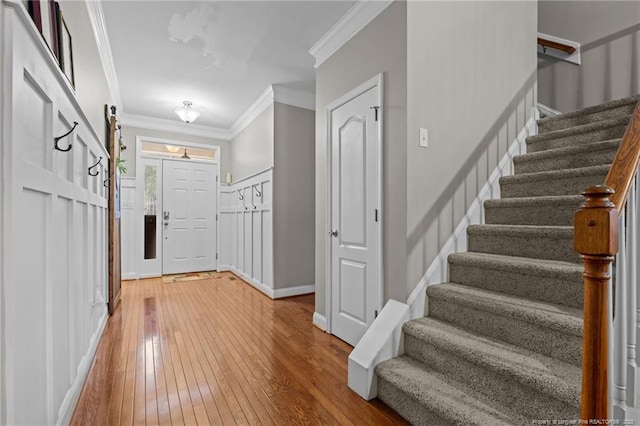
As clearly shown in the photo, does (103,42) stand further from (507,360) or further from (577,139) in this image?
(577,139)

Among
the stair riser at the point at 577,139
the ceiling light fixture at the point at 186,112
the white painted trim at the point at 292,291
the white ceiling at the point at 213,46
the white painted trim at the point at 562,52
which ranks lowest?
the white painted trim at the point at 292,291

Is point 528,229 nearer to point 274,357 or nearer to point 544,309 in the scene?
point 544,309

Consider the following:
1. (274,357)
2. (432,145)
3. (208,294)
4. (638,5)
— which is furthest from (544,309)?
(208,294)

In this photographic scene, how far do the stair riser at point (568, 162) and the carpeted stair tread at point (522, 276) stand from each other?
964 millimetres

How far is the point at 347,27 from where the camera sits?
261 cm

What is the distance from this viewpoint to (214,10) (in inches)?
99.6

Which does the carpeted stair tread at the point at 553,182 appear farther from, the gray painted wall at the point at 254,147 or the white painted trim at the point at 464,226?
the gray painted wall at the point at 254,147


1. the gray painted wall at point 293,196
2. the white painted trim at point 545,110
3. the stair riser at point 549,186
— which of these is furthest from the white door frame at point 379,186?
the white painted trim at point 545,110

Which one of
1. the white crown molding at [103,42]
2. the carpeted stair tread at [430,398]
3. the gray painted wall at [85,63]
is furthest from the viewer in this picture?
the white crown molding at [103,42]

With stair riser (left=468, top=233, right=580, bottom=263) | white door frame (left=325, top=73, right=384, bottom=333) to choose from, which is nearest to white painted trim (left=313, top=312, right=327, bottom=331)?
white door frame (left=325, top=73, right=384, bottom=333)

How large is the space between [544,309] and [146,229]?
18.2 feet

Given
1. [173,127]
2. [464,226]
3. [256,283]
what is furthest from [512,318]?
[173,127]

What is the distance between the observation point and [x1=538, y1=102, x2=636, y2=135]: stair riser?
2459 millimetres

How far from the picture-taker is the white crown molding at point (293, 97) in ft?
13.2
